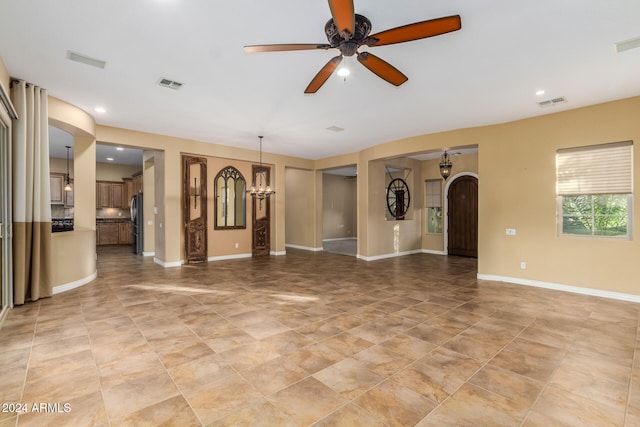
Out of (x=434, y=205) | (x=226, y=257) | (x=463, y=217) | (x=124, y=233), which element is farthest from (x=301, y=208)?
(x=124, y=233)

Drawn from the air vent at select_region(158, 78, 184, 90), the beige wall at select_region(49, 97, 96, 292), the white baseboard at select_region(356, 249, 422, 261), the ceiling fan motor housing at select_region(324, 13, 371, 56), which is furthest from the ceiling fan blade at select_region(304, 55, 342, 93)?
the white baseboard at select_region(356, 249, 422, 261)

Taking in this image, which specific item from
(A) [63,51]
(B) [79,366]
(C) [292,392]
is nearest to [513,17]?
(C) [292,392]

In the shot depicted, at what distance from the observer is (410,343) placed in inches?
118

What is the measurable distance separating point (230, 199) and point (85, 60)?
4979 mm

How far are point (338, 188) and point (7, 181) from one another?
11.0m

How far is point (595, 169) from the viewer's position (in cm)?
486

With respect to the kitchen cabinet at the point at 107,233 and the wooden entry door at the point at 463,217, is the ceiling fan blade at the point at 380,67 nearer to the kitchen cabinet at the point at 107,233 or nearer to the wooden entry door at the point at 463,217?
the wooden entry door at the point at 463,217

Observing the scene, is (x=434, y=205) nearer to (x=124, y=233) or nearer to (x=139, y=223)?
(x=139, y=223)

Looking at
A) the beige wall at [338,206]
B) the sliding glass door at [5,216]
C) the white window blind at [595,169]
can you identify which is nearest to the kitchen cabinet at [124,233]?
the beige wall at [338,206]

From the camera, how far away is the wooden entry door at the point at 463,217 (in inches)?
348

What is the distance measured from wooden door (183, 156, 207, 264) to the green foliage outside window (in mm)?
7526

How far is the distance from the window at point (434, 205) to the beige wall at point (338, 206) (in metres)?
4.55

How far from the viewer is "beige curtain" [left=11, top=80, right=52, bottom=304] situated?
13.3ft

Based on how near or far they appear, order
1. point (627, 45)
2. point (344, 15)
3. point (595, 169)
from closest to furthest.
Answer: point (344, 15)
point (627, 45)
point (595, 169)
